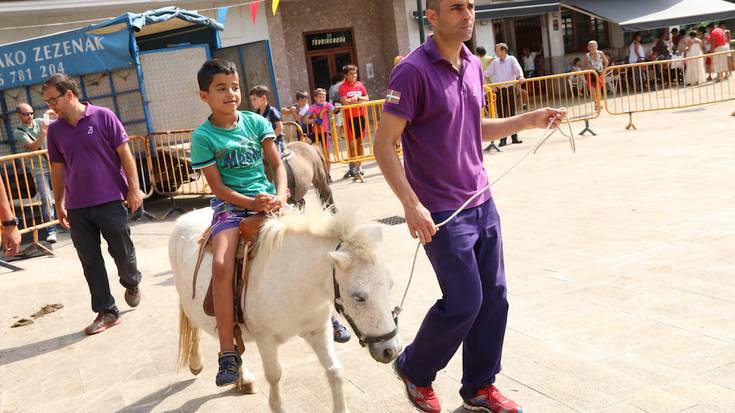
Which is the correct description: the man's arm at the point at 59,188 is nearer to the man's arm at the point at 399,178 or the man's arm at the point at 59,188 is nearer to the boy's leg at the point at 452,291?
the man's arm at the point at 399,178

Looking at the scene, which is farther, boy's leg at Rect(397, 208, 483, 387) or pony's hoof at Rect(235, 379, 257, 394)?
pony's hoof at Rect(235, 379, 257, 394)

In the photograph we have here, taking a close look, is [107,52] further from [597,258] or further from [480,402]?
[480,402]

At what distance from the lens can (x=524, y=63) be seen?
26094 mm

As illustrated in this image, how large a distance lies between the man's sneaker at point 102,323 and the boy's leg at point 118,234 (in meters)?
0.32

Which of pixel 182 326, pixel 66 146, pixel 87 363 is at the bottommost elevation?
pixel 87 363

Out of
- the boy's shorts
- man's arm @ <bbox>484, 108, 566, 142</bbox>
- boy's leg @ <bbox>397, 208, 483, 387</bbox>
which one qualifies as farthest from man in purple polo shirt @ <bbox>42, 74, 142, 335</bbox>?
boy's leg @ <bbox>397, 208, 483, 387</bbox>

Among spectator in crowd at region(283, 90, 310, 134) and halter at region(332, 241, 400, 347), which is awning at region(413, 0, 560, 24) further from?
halter at region(332, 241, 400, 347)

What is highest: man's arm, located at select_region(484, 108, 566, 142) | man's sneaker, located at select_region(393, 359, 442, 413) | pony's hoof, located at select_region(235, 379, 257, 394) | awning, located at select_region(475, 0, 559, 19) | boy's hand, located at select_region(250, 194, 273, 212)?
awning, located at select_region(475, 0, 559, 19)

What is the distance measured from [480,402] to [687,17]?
23863 millimetres

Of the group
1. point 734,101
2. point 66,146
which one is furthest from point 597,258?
point 734,101

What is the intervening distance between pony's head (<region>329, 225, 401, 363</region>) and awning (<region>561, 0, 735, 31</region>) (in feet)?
73.4

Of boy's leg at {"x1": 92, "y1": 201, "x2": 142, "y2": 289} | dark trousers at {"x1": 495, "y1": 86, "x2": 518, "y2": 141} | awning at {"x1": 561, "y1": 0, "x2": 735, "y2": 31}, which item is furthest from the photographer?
awning at {"x1": 561, "y1": 0, "x2": 735, "y2": 31}

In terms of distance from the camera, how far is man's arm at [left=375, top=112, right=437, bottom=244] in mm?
3033

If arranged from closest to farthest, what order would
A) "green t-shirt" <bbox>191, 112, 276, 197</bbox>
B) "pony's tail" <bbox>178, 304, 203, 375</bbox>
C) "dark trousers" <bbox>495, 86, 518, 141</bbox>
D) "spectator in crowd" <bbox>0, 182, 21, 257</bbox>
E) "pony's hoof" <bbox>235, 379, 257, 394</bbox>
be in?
1. "green t-shirt" <bbox>191, 112, 276, 197</bbox>
2. "pony's hoof" <bbox>235, 379, 257, 394</bbox>
3. "spectator in crowd" <bbox>0, 182, 21, 257</bbox>
4. "pony's tail" <bbox>178, 304, 203, 375</bbox>
5. "dark trousers" <bbox>495, 86, 518, 141</bbox>
